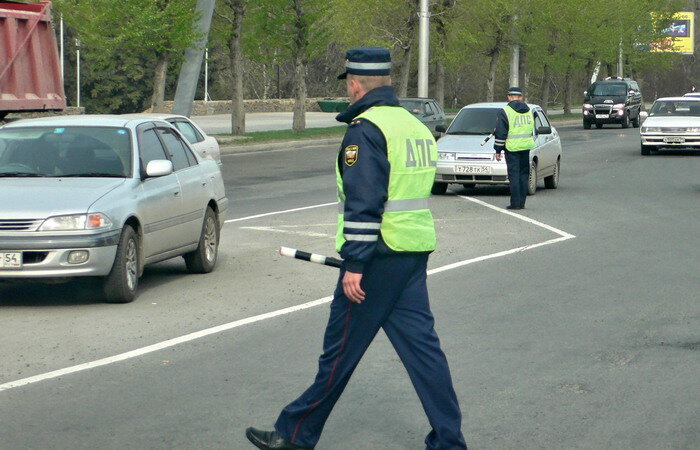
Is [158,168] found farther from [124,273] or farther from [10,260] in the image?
[10,260]

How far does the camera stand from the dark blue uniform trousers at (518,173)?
17.6 metres

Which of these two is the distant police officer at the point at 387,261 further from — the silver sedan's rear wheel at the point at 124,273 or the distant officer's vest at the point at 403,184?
the silver sedan's rear wheel at the point at 124,273

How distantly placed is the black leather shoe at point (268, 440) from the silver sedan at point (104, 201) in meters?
4.16

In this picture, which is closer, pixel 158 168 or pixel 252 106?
pixel 158 168

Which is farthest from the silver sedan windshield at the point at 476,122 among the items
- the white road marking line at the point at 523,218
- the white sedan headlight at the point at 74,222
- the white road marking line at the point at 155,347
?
the white sedan headlight at the point at 74,222

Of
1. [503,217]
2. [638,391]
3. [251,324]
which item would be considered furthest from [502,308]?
[503,217]

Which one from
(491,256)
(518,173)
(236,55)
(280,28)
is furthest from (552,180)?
(280,28)

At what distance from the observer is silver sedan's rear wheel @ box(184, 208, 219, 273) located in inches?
455

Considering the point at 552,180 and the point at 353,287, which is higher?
the point at 353,287

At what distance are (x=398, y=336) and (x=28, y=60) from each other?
1985 cm

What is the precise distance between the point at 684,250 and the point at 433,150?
27.7 feet

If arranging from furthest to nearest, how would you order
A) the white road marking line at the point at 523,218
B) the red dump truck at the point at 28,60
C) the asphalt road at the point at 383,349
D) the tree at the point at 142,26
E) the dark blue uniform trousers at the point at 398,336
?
the tree at the point at 142,26 → the red dump truck at the point at 28,60 → the white road marking line at the point at 523,218 → the asphalt road at the point at 383,349 → the dark blue uniform trousers at the point at 398,336

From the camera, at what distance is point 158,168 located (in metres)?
10.4

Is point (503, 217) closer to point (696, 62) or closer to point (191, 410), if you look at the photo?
point (191, 410)
